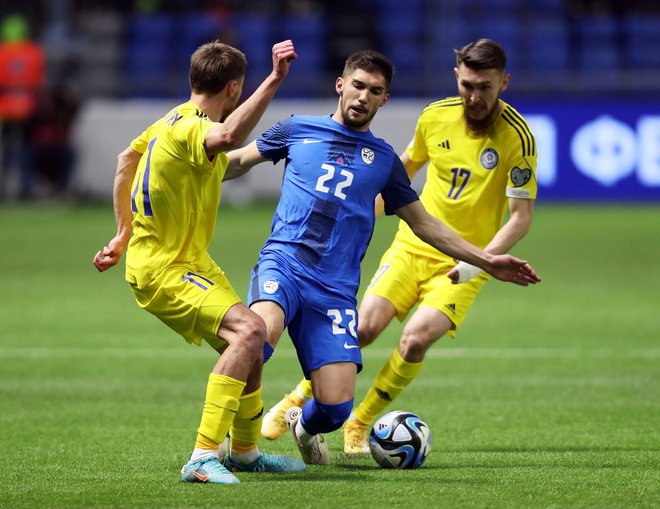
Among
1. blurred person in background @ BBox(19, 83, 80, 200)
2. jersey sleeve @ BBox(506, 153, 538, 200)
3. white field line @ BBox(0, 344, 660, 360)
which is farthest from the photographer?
blurred person in background @ BBox(19, 83, 80, 200)

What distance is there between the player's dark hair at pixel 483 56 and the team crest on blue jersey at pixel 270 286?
1919 mm

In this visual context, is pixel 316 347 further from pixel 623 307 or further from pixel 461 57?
pixel 623 307

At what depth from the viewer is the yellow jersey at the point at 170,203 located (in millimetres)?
6484

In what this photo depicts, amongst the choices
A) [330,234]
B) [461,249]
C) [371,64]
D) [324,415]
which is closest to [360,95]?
[371,64]

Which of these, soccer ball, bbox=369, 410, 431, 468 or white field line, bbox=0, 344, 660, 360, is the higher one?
soccer ball, bbox=369, 410, 431, 468

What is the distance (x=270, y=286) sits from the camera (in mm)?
6758

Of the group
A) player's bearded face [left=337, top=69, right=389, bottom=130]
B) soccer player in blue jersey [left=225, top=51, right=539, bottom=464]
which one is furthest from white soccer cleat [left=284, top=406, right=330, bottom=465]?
player's bearded face [left=337, top=69, right=389, bottom=130]

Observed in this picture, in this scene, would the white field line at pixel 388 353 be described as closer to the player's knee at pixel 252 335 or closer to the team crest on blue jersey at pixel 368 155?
the team crest on blue jersey at pixel 368 155

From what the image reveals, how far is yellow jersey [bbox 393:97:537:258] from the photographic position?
796 centimetres

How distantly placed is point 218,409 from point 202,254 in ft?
2.82

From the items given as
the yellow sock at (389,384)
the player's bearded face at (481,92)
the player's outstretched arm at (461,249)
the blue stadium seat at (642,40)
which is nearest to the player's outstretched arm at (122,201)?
the player's outstretched arm at (461,249)

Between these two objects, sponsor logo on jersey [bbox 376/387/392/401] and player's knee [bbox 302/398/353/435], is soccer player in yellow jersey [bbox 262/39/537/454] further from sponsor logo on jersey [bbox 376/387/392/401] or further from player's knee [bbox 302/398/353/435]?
player's knee [bbox 302/398/353/435]

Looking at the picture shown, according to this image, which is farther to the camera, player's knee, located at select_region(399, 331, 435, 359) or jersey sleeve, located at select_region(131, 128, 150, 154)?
player's knee, located at select_region(399, 331, 435, 359)

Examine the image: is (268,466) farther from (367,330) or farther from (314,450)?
(367,330)
